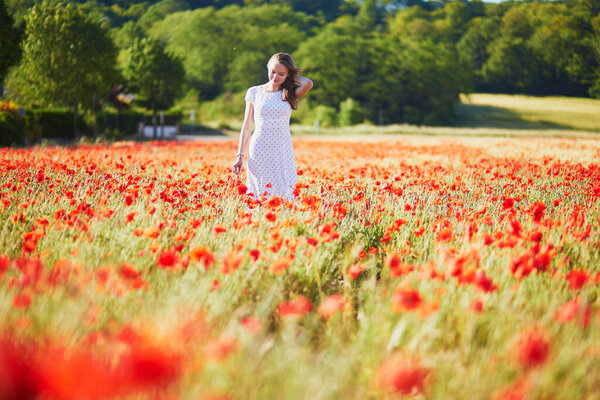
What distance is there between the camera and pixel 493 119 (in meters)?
68.8

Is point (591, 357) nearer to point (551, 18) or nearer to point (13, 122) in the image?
point (13, 122)

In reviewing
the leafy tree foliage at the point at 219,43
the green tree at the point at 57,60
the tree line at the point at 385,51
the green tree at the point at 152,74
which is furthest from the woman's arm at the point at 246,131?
the leafy tree foliage at the point at 219,43

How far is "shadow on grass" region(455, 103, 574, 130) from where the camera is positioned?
60.3 m

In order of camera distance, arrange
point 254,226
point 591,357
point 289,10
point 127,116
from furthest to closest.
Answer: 1. point 289,10
2. point 127,116
3. point 254,226
4. point 591,357

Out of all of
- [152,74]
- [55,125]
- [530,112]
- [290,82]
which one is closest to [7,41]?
[55,125]

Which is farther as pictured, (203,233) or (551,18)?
(551,18)

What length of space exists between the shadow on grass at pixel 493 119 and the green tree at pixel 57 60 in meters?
47.5

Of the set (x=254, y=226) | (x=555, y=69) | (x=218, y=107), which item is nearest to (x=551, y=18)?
(x=555, y=69)

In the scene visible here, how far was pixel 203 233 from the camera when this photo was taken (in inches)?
136

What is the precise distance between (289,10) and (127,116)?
5710 centimetres

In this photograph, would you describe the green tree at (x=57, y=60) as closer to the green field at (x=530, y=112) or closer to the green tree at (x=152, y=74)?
the green tree at (x=152, y=74)

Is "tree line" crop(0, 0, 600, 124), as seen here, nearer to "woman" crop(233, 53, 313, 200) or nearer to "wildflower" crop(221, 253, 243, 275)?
"woman" crop(233, 53, 313, 200)

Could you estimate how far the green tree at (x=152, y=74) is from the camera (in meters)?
32.0

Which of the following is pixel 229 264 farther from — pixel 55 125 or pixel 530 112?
pixel 530 112
